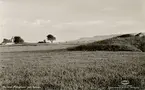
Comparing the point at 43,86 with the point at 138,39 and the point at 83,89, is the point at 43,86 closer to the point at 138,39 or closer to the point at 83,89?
the point at 83,89

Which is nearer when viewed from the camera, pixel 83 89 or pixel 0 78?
pixel 83 89

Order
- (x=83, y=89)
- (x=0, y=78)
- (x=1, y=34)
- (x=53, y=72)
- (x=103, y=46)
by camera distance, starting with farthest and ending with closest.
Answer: (x=103, y=46)
(x=1, y=34)
(x=53, y=72)
(x=0, y=78)
(x=83, y=89)

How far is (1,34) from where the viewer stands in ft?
52.6

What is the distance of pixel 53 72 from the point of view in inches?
520

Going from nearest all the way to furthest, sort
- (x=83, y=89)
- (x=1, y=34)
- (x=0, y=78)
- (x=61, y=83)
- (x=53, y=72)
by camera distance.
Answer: (x=83, y=89) < (x=61, y=83) < (x=0, y=78) < (x=53, y=72) < (x=1, y=34)

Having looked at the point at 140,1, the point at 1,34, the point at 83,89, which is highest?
the point at 140,1

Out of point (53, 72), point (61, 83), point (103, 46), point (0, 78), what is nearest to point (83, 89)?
point (61, 83)

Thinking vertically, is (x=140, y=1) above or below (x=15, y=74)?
above

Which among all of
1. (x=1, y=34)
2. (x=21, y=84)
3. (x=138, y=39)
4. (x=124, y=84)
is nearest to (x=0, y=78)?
(x=21, y=84)

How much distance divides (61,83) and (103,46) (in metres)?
24.5

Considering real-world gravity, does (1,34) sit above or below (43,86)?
above

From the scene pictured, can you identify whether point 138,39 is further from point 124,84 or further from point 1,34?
point 124,84

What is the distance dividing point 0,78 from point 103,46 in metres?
23.6

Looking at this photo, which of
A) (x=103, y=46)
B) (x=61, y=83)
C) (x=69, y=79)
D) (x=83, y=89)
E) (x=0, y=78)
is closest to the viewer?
(x=83, y=89)
